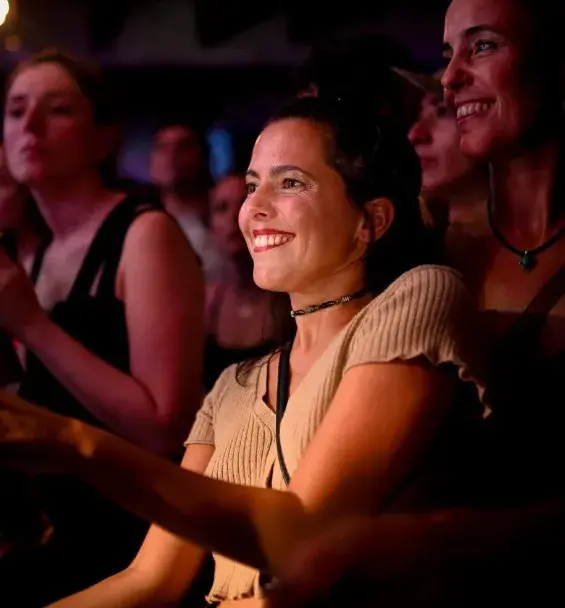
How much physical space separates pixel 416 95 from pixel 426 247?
35 centimetres

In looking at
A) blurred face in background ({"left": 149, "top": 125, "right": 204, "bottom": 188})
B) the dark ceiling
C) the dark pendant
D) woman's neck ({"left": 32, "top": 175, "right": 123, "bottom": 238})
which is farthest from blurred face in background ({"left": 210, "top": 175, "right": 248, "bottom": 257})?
the dark pendant

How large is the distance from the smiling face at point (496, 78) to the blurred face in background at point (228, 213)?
18.2 inches

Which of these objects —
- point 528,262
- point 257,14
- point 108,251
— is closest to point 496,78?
point 528,262

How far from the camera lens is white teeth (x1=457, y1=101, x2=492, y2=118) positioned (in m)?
1.38

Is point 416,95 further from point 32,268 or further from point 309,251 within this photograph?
point 32,268

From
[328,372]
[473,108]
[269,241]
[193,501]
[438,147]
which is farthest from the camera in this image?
[438,147]

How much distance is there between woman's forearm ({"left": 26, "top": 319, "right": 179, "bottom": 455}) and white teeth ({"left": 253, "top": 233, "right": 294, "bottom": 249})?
43 centimetres

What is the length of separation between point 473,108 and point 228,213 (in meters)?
0.52

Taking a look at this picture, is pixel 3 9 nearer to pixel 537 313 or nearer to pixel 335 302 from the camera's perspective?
pixel 335 302

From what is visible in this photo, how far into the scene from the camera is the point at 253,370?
1.42 metres

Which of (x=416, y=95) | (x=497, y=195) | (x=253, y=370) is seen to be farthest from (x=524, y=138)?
(x=253, y=370)

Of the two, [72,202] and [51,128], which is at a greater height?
[51,128]

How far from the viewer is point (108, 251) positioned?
158 cm

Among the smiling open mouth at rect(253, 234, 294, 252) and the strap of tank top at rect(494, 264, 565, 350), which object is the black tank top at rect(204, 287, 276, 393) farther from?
the strap of tank top at rect(494, 264, 565, 350)
